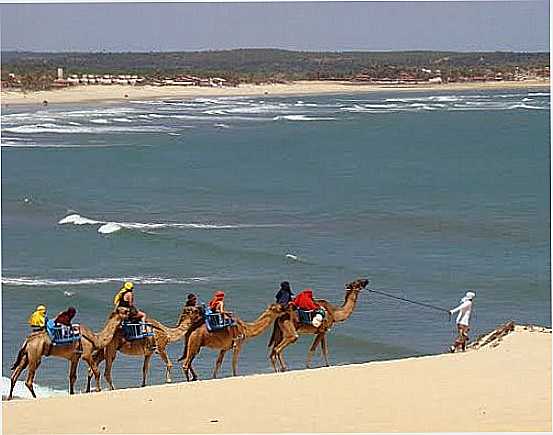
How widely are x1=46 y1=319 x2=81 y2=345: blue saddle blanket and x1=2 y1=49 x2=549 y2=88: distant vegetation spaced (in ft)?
216

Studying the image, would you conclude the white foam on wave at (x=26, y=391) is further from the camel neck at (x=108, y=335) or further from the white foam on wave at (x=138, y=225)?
the white foam on wave at (x=138, y=225)

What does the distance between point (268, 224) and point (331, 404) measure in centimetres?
1737

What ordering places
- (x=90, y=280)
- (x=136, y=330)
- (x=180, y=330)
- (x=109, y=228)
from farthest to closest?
(x=109, y=228)
(x=90, y=280)
(x=180, y=330)
(x=136, y=330)

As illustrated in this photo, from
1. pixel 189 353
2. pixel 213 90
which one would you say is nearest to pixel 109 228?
pixel 189 353

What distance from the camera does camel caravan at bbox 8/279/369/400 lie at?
478 inches

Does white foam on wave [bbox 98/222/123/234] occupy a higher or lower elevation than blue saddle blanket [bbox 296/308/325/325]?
lower

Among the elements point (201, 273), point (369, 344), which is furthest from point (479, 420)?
point (201, 273)

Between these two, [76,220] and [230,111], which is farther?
→ [230,111]

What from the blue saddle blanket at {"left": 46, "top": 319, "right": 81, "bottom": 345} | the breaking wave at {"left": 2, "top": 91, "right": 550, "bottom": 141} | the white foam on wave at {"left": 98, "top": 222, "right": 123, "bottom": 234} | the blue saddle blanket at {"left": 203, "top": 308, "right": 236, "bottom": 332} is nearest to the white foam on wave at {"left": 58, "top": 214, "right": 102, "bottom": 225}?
the white foam on wave at {"left": 98, "top": 222, "right": 123, "bottom": 234}

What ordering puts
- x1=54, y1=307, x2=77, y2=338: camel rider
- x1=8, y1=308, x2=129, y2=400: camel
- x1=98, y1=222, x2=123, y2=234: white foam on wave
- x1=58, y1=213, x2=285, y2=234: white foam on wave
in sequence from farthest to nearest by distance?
1. x1=58, y1=213, x2=285, y2=234: white foam on wave
2. x1=98, y1=222, x2=123, y2=234: white foam on wave
3. x1=8, y1=308, x2=129, y2=400: camel
4. x1=54, y1=307, x2=77, y2=338: camel rider

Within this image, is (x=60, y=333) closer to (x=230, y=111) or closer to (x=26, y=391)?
(x=26, y=391)

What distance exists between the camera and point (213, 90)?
86.9 m

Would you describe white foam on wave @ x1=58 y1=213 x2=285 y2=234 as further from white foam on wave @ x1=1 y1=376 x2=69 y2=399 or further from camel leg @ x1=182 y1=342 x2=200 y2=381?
camel leg @ x1=182 y1=342 x2=200 y2=381

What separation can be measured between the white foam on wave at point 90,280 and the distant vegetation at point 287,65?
5578 centimetres
